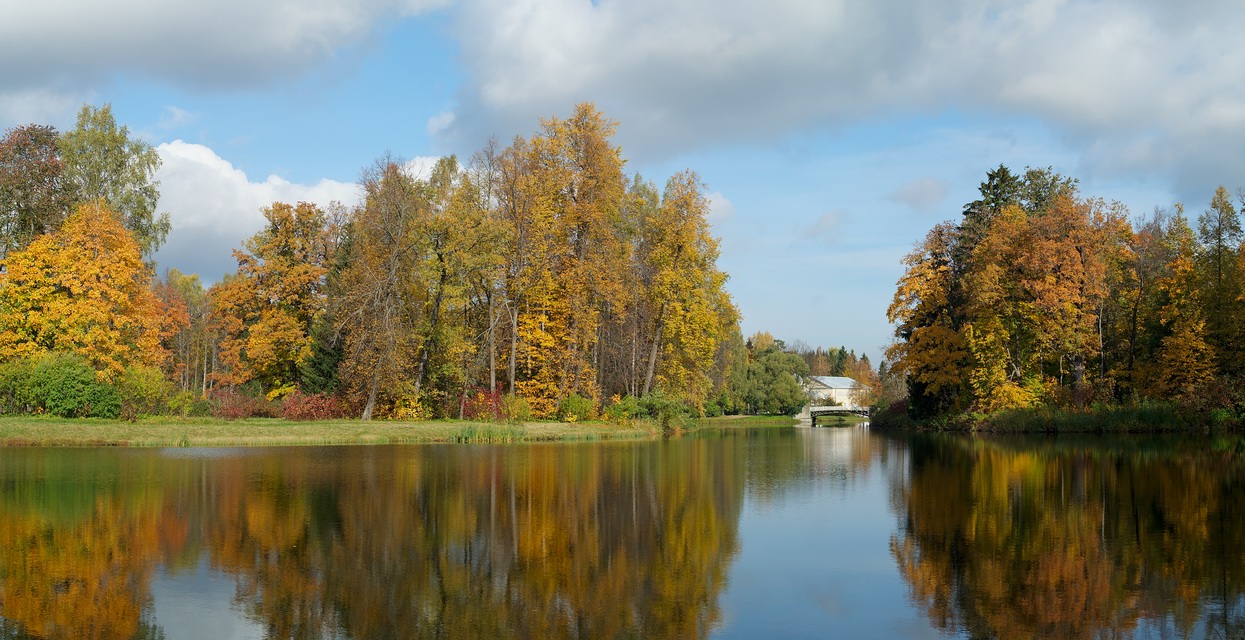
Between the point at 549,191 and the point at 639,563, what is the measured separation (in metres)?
38.7

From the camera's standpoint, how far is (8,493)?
19.9 metres

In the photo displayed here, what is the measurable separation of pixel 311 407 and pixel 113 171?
62.2 feet

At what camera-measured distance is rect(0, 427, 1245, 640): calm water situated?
32.9 feet

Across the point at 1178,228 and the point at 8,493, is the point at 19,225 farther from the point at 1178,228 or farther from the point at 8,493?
the point at 1178,228

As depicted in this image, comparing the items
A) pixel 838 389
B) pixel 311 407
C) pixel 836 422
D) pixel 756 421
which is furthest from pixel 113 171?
pixel 838 389

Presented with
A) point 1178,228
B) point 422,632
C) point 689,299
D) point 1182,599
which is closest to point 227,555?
point 422,632

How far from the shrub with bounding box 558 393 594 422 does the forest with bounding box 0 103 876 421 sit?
11 cm

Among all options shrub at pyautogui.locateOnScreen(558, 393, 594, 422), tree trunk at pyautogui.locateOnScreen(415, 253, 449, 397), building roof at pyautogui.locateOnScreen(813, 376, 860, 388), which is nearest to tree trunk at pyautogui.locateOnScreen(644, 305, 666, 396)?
shrub at pyautogui.locateOnScreen(558, 393, 594, 422)

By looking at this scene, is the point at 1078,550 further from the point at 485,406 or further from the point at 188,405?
the point at 188,405

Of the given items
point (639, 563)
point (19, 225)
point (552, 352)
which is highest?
point (19, 225)

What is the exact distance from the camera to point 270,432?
128 feet

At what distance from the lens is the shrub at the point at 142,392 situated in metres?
40.2

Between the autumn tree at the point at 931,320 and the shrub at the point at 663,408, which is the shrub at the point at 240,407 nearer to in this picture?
the shrub at the point at 663,408

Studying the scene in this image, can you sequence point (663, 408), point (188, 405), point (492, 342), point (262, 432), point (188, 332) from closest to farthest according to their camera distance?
point (262, 432), point (188, 405), point (492, 342), point (663, 408), point (188, 332)
